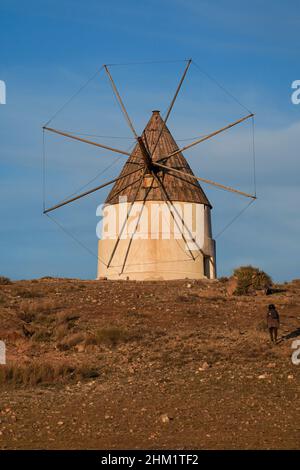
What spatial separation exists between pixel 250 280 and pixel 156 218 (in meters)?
4.97

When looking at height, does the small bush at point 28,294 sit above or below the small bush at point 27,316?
above

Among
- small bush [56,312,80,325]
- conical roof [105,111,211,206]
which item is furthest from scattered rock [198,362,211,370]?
conical roof [105,111,211,206]

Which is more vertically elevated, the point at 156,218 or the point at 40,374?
the point at 156,218

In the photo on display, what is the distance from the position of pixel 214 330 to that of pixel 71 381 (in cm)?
492

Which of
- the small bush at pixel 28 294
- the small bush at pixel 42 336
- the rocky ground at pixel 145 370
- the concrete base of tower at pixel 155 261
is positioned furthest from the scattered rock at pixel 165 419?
the concrete base of tower at pixel 155 261

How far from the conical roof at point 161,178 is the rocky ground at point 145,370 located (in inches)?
218

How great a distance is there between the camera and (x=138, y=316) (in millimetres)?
20750

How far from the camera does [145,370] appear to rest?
1609 centimetres

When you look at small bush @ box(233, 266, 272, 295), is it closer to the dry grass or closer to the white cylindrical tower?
the white cylindrical tower

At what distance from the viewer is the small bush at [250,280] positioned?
84.4ft

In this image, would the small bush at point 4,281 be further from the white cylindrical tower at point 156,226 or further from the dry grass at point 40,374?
the dry grass at point 40,374

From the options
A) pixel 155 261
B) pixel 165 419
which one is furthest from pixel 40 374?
pixel 155 261

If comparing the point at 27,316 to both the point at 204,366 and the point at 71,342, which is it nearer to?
the point at 71,342

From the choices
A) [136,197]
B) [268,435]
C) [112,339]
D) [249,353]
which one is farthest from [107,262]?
[268,435]
